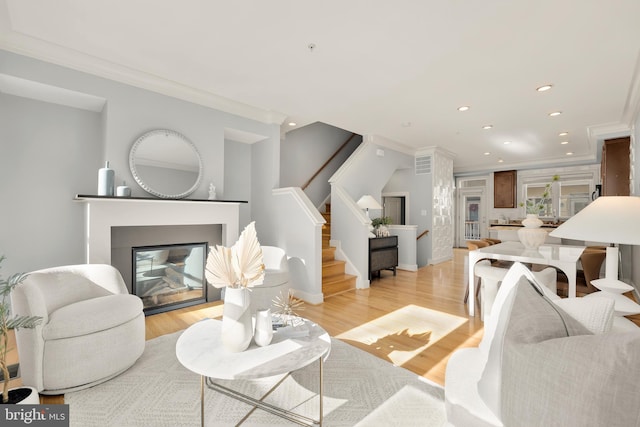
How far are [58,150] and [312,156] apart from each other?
4021 millimetres

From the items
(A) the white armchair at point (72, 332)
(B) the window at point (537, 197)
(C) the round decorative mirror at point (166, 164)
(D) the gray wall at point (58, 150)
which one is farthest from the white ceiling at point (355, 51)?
(B) the window at point (537, 197)

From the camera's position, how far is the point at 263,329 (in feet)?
5.38

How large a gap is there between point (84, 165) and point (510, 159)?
910 centimetres

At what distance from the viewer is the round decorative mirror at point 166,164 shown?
10.5 feet

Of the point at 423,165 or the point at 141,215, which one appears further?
the point at 423,165

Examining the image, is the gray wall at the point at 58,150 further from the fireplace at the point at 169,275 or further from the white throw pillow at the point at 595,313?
the white throw pillow at the point at 595,313

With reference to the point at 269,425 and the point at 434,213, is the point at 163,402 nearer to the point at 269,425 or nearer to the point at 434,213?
the point at 269,425

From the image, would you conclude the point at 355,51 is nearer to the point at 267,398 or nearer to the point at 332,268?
the point at 267,398

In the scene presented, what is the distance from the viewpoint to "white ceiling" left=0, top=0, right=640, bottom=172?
2.15 meters

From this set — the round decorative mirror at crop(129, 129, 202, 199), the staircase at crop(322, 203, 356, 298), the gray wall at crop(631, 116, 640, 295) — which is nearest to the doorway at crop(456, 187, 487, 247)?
the gray wall at crop(631, 116, 640, 295)

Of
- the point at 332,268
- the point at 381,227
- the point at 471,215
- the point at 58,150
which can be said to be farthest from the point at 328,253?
the point at 471,215

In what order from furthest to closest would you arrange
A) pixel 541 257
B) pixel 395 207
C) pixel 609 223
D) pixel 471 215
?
pixel 471 215
pixel 395 207
pixel 541 257
pixel 609 223

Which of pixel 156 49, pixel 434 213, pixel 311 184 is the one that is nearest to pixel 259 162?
pixel 311 184

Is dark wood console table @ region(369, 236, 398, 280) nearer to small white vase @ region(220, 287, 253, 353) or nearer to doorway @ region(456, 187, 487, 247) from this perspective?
small white vase @ region(220, 287, 253, 353)
